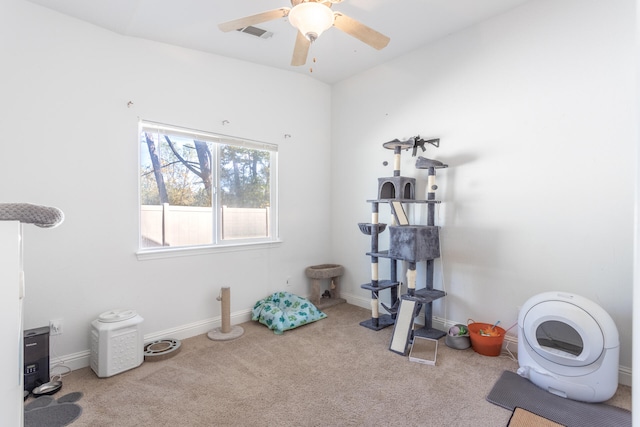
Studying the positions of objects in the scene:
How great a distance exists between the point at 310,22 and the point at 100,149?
186cm

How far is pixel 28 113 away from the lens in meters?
2.10

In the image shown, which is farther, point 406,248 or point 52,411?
point 406,248

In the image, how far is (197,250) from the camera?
2.88 metres

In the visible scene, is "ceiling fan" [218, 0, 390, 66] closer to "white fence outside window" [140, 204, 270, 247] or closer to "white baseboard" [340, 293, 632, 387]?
"white fence outside window" [140, 204, 270, 247]

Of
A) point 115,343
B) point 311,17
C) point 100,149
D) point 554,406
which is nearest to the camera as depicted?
point 311,17

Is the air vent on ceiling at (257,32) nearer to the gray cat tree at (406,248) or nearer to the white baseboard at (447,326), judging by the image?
the gray cat tree at (406,248)

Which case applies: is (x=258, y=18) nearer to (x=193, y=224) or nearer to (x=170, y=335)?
(x=193, y=224)

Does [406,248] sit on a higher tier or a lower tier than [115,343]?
higher

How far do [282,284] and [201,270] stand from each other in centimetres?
93

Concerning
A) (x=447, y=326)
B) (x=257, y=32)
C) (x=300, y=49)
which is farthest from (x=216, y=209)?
(x=447, y=326)

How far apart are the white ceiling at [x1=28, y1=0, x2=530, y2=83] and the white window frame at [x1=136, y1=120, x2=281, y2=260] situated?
733 millimetres

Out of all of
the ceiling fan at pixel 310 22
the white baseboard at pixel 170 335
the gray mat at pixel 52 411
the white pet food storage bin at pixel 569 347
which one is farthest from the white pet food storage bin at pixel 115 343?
the white pet food storage bin at pixel 569 347

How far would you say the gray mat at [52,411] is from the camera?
1.70m

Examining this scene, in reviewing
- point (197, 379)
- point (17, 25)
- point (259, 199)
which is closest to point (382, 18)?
point (259, 199)
